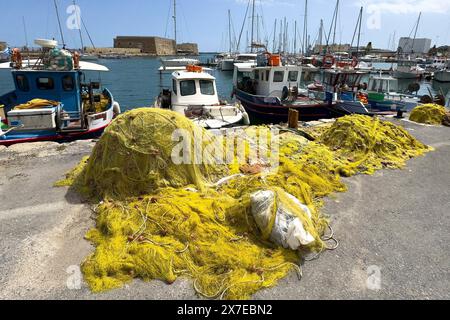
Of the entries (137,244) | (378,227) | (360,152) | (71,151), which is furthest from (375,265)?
(71,151)

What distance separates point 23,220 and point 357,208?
5543 mm

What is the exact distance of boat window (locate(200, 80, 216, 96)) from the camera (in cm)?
1250

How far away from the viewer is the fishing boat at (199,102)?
1116 centimetres

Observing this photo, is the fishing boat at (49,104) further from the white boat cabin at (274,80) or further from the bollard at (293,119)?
the white boat cabin at (274,80)

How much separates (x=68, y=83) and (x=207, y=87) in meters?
5.29

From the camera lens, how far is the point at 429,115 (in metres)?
12.0

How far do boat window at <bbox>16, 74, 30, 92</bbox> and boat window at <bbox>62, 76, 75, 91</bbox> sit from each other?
1.22 metres

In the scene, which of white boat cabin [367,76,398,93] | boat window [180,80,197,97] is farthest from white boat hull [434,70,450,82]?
boat window [180,80,197,97]

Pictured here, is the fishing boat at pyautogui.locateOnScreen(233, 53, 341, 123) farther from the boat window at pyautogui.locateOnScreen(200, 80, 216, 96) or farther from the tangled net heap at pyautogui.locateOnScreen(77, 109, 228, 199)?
the tangled net heap at pyautogui.locateOnScreen(77, 109, 228, 199)

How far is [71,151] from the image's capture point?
26.4 feet

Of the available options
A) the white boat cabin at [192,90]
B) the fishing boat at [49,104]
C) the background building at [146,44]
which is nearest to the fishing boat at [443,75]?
the white boat cabin at [192,90]

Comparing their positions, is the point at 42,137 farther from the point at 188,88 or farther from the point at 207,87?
the point at 207,87

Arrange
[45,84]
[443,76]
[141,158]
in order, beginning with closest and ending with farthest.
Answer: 1. [141,158]
2. [45,84]
3. [443,76]

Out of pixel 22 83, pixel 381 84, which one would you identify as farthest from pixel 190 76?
pixel 381 84
